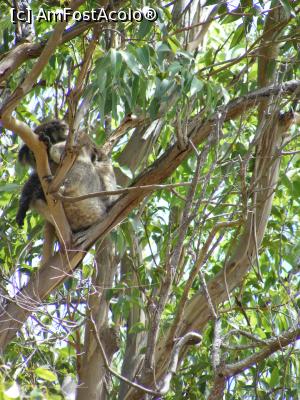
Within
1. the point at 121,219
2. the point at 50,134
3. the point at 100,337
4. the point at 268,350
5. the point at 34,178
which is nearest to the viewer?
the point at 268,350

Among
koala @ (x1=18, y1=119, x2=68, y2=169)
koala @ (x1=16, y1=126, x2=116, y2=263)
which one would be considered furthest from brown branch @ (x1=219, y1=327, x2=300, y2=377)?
koala @ (x1=18, y1=119, x2=68, y2=169)

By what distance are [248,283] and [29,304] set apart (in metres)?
1.92

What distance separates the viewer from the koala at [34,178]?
548 cm

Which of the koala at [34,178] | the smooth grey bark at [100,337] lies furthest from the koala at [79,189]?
the smooth grey bark at [100,337]

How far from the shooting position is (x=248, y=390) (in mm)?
5605

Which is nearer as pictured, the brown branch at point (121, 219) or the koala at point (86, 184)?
the brown branch at point (121, 219)

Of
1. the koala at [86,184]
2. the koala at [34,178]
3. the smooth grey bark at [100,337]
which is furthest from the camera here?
the koala at [86,184]

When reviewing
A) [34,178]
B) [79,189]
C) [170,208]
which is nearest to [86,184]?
[79,189]

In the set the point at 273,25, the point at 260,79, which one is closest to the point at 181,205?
the point at 260,79

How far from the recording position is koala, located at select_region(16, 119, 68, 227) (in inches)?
216

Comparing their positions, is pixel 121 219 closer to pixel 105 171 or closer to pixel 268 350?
pixel 105 171

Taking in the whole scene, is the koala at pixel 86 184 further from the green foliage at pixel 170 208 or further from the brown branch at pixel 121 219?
the brown branch at pixel 121 219

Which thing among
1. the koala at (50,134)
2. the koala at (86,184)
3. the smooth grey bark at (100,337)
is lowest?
the smooth grey bark at (100,337)

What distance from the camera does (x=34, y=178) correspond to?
5754 mm
